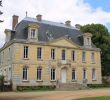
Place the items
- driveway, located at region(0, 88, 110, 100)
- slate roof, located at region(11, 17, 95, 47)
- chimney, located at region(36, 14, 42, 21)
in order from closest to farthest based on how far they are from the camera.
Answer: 1. driveway, located at region(0, 88, 110, 100)
2. slate roof, located at region(11, 17, 95, 47)
3. chimney, located at region(36, 14, 42, 21)

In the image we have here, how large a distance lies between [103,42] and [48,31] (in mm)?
13945

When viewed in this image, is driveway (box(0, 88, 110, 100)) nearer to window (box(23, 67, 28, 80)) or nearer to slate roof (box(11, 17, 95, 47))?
window (box(23, 67, 28, 80))

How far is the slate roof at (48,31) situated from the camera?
4022 centimetres

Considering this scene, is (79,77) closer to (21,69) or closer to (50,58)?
(50,58)

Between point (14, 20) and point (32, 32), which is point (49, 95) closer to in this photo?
point (32, 32)

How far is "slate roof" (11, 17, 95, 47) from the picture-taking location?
4022 centimetres

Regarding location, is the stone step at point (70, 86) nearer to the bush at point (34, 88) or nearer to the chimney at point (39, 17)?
the bush at point (34, 88)

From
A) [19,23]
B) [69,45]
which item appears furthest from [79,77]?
[19,23]

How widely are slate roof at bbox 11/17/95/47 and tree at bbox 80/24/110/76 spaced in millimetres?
5886

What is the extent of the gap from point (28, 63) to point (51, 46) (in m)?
4.78

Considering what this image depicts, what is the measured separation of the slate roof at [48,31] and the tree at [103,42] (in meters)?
5.89

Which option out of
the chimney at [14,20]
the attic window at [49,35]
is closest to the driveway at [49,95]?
the attic window at [49,35]

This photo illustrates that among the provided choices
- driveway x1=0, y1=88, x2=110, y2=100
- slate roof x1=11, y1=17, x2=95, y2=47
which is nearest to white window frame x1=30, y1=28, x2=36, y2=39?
slate roof x1=11, y1=17, x2=95, y2=47

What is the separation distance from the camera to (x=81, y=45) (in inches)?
1791
